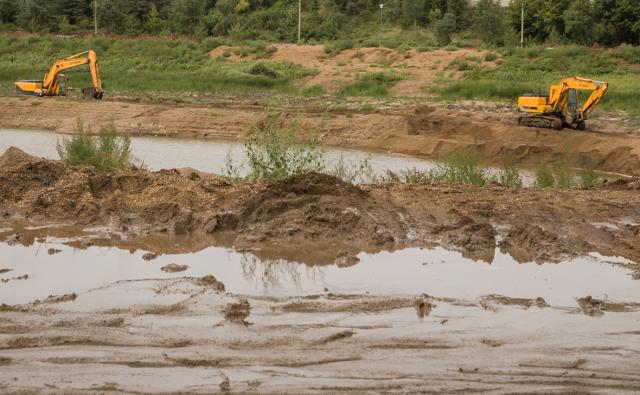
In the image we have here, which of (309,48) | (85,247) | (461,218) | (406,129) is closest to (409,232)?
(461,218)

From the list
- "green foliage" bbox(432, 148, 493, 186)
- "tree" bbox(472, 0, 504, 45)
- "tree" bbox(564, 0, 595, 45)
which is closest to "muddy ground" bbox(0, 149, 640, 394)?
"green foliage" bbox(432, 148, 493, 186)

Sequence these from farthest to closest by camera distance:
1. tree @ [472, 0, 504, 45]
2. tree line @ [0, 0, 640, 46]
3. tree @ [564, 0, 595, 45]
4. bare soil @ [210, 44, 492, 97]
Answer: tree @ [472, 0, 504, 45], tree line @ [0, 0, 640, 46], tree @ [564, 0, 595, 45], bare soil @ [210, 44, 492, 97]

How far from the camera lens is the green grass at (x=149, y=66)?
145ft

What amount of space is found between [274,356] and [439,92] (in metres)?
33.8

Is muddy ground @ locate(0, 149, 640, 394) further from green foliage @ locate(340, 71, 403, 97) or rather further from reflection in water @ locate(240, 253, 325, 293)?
green foliage @ locate(340, 71, 403, 97)

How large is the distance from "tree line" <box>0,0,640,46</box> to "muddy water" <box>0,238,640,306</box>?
43.3 metres

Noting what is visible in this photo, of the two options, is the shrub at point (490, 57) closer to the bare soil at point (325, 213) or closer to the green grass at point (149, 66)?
the green grass at point (149, 66)

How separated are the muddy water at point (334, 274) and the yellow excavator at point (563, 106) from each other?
1787 centimetres

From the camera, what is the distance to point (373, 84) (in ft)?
139

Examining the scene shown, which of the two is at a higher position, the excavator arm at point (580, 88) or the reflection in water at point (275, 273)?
the excavator arm at point (580, 88)

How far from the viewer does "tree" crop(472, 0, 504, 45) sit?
55869 mm

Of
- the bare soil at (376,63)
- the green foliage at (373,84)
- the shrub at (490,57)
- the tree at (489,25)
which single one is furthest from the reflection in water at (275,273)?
the tree at (489,25)

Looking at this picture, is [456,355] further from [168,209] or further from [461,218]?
[168,209]

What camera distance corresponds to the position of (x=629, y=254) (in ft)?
39.0
